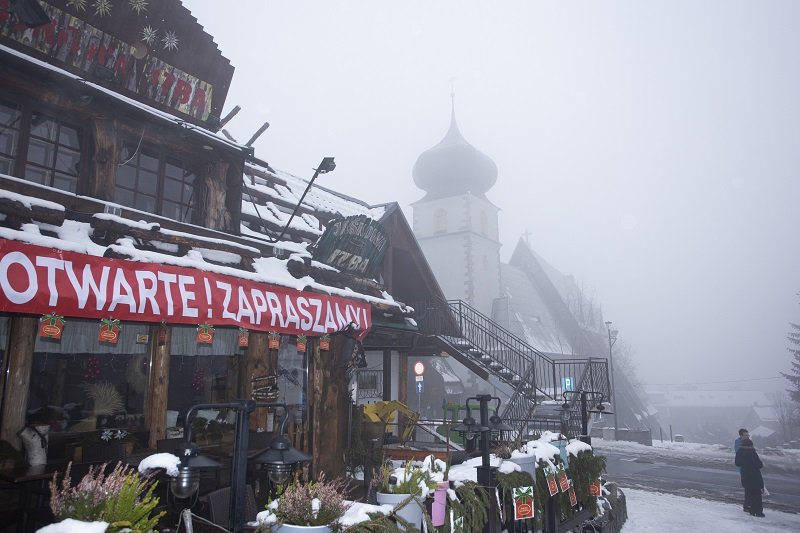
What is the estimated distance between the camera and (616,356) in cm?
5697

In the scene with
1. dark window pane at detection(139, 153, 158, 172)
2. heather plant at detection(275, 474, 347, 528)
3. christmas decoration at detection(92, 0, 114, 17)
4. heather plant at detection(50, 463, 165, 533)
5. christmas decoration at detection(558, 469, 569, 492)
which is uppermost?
christmas decoration at detection(92, 0, 114, 17)

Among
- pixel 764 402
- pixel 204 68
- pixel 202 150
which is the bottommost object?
pixel 764 402

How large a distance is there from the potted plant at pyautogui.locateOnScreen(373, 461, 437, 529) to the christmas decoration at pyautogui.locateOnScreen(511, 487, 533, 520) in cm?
182

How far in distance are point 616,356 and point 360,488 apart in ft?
176

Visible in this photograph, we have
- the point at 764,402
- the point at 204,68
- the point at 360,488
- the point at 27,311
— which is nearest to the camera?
the point at 27,311

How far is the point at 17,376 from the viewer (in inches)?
257

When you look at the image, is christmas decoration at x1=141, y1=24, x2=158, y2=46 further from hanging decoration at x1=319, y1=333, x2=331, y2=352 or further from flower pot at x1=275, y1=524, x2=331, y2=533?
flower pot at x1=275, y1=524, x2=331, y2=533

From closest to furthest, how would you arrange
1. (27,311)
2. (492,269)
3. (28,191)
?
(27,311), (28,191), (492,269)

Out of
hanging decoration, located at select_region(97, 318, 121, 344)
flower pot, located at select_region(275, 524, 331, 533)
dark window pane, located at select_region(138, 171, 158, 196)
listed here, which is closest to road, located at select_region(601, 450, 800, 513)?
flower pot, located at select_region(275, 524, 331, 533)

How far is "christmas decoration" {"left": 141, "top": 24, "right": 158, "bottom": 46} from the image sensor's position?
888 cm

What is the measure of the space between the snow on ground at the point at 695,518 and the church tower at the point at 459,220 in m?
31.2

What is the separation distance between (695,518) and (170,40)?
14.3 m

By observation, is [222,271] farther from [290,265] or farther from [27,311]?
[27,311]

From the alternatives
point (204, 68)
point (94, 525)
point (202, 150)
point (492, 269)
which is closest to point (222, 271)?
point (202, 150)
